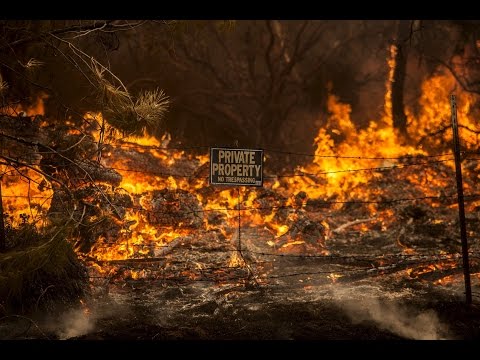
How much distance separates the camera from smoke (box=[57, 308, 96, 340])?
6008mm

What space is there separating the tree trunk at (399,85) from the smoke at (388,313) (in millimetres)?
10496

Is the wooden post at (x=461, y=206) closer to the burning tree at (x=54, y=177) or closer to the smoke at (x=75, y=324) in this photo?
the burning tree at (x=54, y=177)

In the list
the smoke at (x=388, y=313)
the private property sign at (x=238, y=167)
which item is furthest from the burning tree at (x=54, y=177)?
the smoke at (x=388, y=313)

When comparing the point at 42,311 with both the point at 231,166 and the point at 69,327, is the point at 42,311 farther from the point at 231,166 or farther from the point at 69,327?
the point at 231,166

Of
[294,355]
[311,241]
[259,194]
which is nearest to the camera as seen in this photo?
[294,355]

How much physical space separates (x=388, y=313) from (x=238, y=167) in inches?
137

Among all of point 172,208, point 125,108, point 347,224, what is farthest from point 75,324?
point 347,224

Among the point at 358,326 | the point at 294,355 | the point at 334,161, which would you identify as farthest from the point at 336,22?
the point at 294,355

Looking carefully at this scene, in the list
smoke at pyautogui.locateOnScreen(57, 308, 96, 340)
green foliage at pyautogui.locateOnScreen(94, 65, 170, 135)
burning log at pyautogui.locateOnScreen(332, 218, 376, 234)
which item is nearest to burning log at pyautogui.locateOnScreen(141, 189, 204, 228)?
burning log at pyautogui.locateOnScreen(332, 218, 376, 234)

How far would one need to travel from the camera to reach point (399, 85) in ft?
54.7

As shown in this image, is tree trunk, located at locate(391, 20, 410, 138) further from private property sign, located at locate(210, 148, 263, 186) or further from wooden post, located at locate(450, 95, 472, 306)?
wooden post, located at locate(450, 95, 472, 306)

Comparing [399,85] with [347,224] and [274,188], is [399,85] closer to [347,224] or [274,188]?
[274,188]

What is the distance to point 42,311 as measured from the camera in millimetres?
6395

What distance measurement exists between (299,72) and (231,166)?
39.1ft
